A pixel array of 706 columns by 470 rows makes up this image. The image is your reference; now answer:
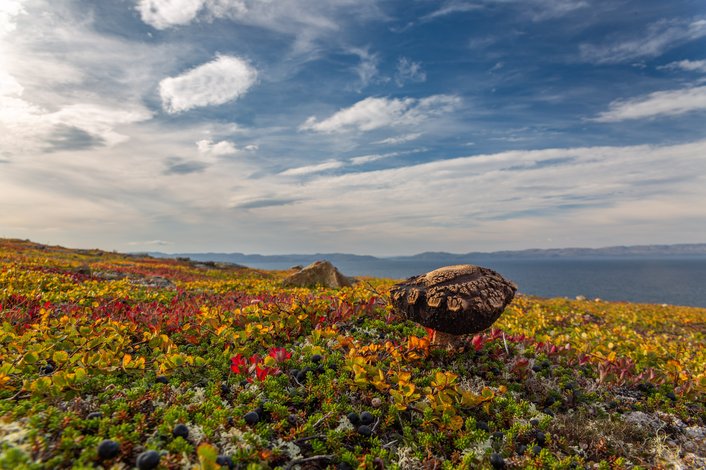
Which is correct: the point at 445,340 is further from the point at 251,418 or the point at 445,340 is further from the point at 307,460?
the point at 251,418

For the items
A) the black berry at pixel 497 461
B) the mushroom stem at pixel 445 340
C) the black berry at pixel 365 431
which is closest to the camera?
the black berry at pixel 497 461

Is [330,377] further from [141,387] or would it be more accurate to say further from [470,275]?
[470,275]

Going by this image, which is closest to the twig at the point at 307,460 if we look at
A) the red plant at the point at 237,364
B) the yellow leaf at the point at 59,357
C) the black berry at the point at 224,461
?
the black berry at the point at 224,461

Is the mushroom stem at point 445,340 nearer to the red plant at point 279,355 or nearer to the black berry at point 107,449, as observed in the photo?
the red plant at point 279,355

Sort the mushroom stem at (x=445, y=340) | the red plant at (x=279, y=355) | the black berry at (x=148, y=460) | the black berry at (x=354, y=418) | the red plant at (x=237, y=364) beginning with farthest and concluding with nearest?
the mushroom stem at (x=445, y=340) < the red plant at (x=279, y=355) < the red plant at (x=237, y=364) < the black berry at (x=354, y=418) < the black berry at (x=148, y=460)

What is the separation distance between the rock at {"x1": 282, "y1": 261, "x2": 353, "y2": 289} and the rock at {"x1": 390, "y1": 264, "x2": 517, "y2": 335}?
12845 millimetres

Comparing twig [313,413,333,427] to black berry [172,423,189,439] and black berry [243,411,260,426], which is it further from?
black berry [172,423,189,439]

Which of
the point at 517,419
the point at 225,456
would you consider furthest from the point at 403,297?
the point at 225,456

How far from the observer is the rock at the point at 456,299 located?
6652 millimetres

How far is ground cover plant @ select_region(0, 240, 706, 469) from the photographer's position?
413 cm

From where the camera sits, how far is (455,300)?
21.7 feet

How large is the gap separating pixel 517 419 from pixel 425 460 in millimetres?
1971

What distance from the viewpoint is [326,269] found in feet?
69.2

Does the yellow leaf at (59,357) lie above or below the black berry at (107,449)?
above
